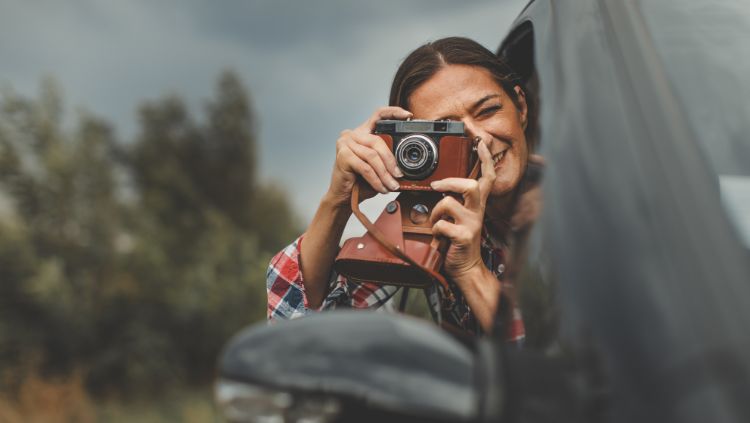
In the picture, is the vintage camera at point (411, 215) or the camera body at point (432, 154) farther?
the camera body at point (432, 154)

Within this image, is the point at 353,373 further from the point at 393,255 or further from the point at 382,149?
the point at 382,149

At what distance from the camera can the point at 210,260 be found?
13.4m

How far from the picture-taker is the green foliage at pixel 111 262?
36.2 feet

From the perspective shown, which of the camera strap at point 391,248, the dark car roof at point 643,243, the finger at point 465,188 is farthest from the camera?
the finger at point 465,188

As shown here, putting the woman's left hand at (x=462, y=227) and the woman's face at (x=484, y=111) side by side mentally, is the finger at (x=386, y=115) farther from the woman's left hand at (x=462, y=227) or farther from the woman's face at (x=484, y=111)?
the woman's left hand at (x=462, y=227)

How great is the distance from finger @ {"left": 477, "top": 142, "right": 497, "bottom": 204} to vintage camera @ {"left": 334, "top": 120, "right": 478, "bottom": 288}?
0.11 feet

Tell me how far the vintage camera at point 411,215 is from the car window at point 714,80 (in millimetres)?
642

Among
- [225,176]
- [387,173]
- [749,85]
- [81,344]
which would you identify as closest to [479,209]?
[387,173]

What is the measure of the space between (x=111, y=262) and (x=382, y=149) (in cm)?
1204

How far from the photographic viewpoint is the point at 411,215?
1588 mm

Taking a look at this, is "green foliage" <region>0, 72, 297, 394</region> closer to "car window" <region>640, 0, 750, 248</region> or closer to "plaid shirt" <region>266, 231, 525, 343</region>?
"plaid shirt" <region>266, 231, 525, 343</region>

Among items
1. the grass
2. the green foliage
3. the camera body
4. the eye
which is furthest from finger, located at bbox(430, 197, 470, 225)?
the green foliage

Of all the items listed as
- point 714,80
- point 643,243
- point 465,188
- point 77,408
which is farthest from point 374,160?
point 77,408

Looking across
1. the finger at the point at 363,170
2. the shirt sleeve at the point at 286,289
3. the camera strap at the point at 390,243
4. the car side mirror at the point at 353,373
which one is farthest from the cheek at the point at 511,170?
the car side mirror at the point at 353,373
